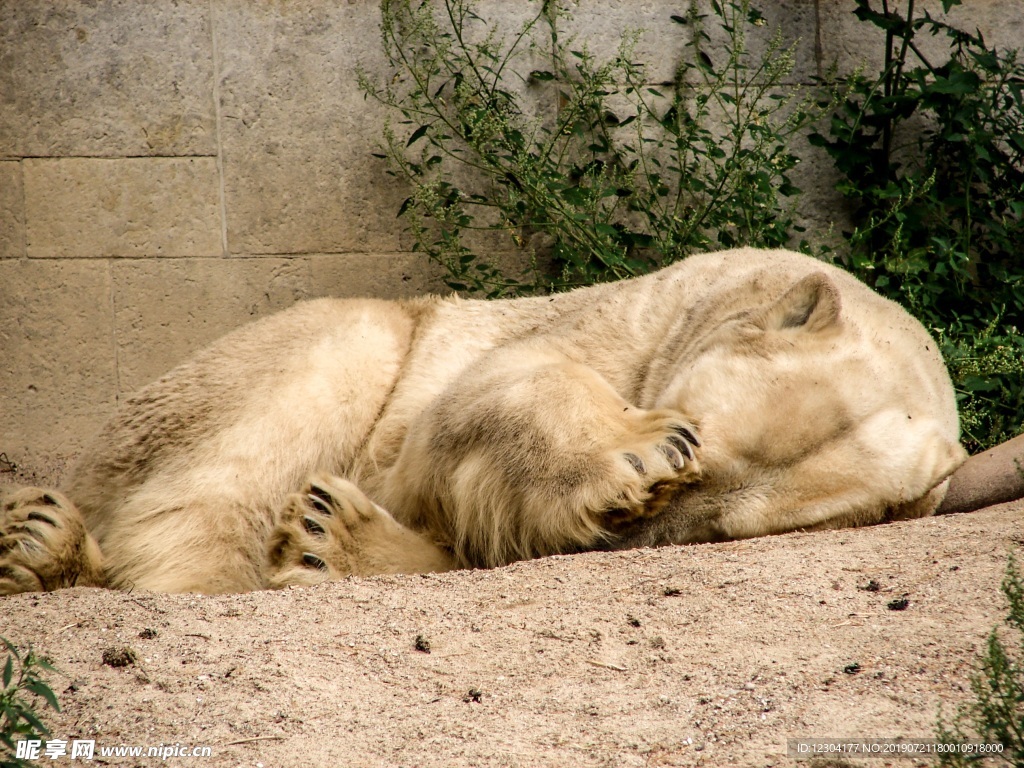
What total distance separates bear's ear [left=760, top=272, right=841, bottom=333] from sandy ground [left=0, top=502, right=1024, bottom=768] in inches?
28.3

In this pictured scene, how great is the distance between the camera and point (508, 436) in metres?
3.72

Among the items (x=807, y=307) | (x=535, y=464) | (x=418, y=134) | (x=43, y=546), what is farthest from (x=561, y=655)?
(x=418, y=134)

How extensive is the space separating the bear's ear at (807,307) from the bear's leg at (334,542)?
4.85 feet

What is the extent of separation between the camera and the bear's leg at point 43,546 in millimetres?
3654

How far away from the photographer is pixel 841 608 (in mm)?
2729

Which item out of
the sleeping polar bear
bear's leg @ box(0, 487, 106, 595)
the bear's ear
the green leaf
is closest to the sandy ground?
the sleeping polar bear

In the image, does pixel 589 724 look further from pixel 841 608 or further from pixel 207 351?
pixel 207 351

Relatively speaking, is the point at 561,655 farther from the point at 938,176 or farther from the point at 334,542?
the point at 938,176

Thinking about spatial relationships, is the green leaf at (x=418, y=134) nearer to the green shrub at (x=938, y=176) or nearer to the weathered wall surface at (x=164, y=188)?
the weathered wall surface at (x=164, y=188)

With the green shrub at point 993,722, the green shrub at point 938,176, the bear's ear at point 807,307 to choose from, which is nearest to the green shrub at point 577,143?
the green shrub at point 938,176

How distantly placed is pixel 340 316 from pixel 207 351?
2.03 feet

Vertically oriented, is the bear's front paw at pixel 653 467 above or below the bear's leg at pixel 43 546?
above

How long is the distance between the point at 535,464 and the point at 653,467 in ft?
1.51

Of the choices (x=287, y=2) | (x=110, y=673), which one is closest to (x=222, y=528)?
(x=110, y=673)
